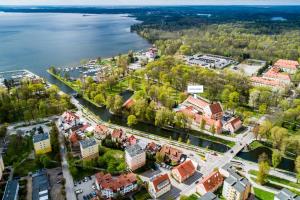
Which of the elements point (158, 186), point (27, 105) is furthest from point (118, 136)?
point (27, 105)

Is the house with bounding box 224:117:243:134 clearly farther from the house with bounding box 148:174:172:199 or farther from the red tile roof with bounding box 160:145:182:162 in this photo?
the house with bounding box 148:174:172:199

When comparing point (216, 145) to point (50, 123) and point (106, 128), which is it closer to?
point (106, 128)

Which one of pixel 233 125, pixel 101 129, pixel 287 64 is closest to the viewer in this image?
pixel 101 129

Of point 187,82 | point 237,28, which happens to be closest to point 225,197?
point 187,82

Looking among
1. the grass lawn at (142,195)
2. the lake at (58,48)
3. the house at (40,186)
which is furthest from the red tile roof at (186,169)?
the lake at (58,48)

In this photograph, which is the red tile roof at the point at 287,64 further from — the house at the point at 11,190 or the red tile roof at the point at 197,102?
the house at the point at 11,190

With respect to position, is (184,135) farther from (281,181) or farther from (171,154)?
(281,181)

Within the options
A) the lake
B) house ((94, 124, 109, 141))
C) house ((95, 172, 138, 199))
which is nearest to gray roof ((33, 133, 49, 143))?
house ((94, 124, 109, 141))
